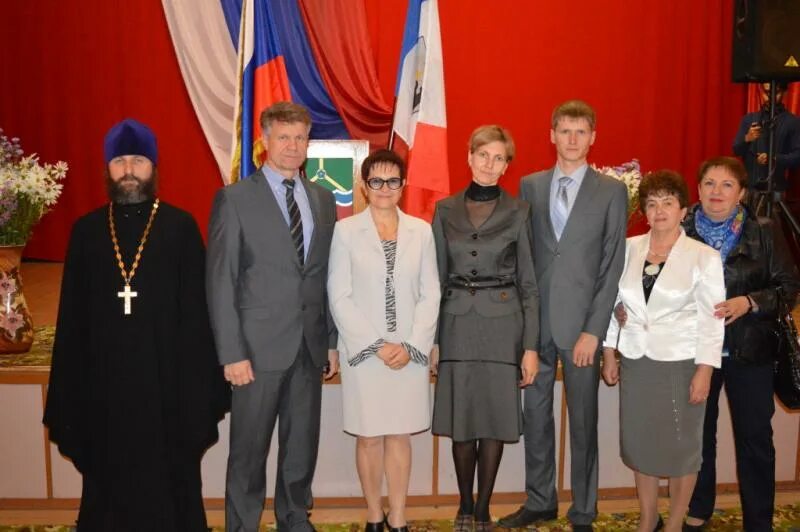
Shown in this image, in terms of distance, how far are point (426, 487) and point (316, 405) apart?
2.75 ft

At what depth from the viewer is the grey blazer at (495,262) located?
286 cm

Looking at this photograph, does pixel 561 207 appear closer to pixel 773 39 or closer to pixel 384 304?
pixel 384 304

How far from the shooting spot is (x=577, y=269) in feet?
9.69

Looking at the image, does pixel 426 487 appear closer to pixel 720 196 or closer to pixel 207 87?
pixel 720 196

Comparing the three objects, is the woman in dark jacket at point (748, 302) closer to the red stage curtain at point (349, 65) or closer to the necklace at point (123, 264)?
the necklace at point (123, 264)

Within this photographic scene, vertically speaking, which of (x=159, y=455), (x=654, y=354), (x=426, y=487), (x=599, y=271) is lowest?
(x=426, y=487)

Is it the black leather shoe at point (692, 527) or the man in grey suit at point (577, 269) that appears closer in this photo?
the man in grey suit at point (577, 269)

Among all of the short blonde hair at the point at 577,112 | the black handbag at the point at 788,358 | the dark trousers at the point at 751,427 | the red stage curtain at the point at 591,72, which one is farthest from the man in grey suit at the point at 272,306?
the red stage curtain at the point at 591,72

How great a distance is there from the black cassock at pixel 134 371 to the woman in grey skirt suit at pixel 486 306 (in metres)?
0.90

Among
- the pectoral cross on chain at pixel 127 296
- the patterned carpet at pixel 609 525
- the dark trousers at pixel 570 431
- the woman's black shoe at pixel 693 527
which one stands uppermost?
the pectoral cross on chain at pixel 127 296

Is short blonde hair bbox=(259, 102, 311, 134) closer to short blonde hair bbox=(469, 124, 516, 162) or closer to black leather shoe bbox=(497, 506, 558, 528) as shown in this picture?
short blonde hair bbox=(469, 124, 516, 162)

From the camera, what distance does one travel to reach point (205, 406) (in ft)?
9.15

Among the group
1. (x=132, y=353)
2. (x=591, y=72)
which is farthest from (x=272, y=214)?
(x=591, y=72)

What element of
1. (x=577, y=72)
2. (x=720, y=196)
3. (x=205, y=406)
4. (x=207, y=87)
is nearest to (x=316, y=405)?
(x=205, y=406)
